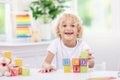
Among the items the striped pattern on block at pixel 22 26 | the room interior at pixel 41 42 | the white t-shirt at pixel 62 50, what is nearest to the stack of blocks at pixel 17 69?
the white t-shirt at pixel 62 50

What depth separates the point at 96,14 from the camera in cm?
388

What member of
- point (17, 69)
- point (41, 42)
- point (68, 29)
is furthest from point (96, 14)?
point (17, 69)

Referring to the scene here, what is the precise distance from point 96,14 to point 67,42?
1554 mm

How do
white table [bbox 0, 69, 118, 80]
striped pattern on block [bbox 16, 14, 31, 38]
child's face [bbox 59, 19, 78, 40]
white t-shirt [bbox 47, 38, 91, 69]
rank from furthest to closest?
striped pattern on block [bbox 16, 14, 31, 38], white t-shirt [bbox 47, 38, 91, 69], child's face [bbox 59, 19, 78, 40], white table [bbox 0, 69, 118, 80]

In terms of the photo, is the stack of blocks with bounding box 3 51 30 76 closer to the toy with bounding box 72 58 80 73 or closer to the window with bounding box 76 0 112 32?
the toy with bounding box 72 58 80 73

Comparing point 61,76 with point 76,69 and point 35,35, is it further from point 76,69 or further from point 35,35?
point 35,35

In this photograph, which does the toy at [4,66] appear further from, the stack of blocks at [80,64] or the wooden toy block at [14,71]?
the stack of blocks at [80,64]

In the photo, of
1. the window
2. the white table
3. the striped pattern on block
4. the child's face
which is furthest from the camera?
the window

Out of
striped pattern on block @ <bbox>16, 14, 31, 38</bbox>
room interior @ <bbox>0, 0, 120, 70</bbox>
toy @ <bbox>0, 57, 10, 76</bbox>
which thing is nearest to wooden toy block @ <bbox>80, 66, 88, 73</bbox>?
toy @ <bbox>0, 57, 10, 76</bbox>

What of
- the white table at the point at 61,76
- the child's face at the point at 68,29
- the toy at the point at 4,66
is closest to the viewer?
the white table at the point at 61,76

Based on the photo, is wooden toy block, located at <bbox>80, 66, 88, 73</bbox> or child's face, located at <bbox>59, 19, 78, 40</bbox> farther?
child's face, located at <bbox>59, 19, 78, 40</bbox>

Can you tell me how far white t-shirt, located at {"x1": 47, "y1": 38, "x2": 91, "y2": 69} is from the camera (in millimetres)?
2387

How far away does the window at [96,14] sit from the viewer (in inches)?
151

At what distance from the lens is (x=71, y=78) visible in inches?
68.6
